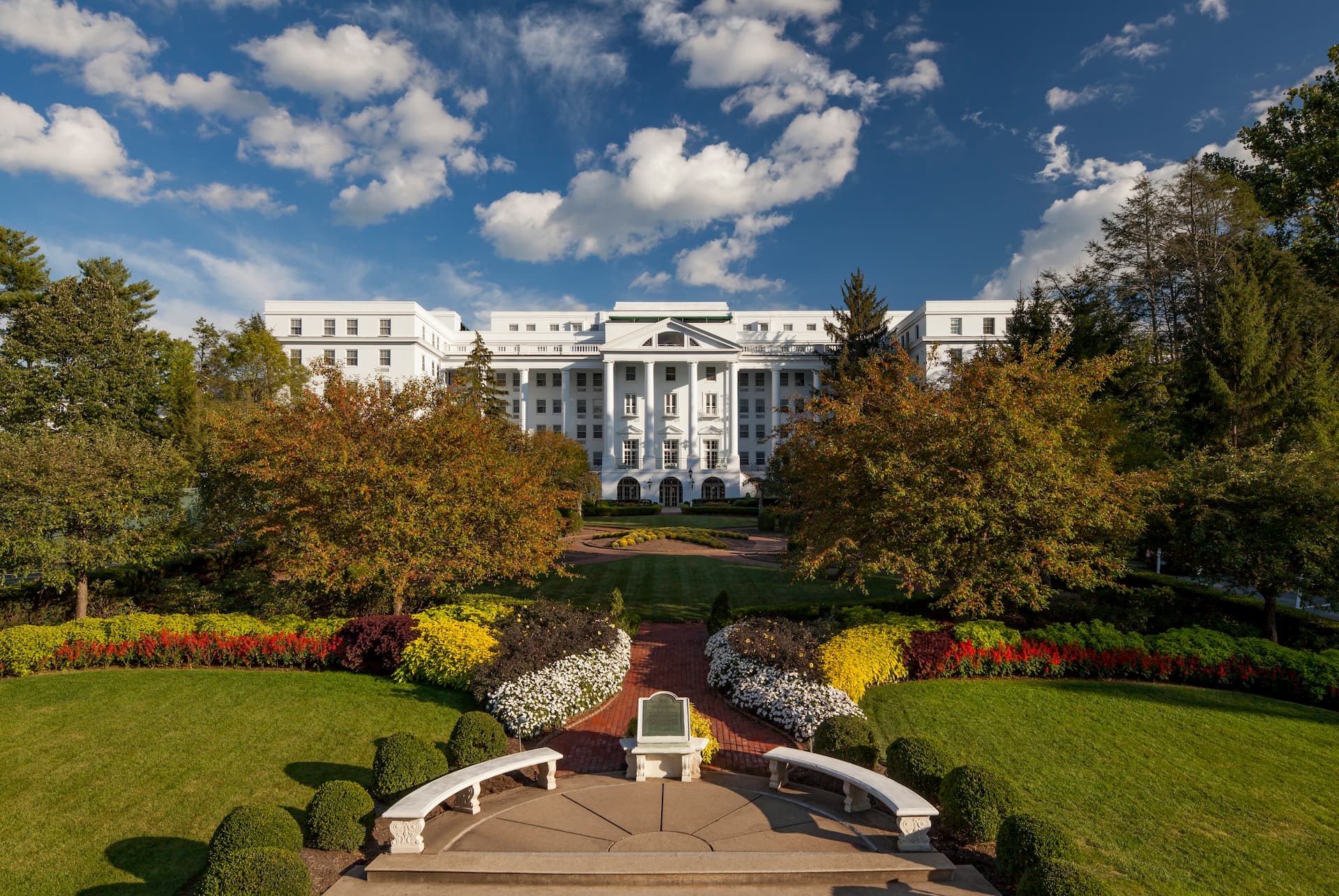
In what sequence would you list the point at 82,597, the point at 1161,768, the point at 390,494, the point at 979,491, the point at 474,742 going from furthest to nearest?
the point at 82,597
the point at 390,494
the point at 979,491
the point at 1161,768
the point at 474,742

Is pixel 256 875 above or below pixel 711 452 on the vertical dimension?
below

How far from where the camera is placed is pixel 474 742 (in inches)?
328

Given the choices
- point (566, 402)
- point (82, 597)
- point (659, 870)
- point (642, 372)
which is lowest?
point (659, 870)

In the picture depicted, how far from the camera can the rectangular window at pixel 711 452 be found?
5838cm

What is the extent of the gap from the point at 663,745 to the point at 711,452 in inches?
1997

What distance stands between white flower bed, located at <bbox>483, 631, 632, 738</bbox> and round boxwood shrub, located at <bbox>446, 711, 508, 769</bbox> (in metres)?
1.15

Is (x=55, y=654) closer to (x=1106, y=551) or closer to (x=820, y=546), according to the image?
(x=820, y=546)

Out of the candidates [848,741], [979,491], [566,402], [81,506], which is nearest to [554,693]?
[848,741]

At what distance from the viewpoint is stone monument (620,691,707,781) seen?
8203mm

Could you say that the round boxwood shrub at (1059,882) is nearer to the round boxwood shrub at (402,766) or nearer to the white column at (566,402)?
the round boxwood shrub at (402,766)

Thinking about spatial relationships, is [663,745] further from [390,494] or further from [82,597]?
[82,597]

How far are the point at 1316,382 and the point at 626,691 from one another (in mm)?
26176

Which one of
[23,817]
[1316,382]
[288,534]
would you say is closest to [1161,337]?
[1316,382]

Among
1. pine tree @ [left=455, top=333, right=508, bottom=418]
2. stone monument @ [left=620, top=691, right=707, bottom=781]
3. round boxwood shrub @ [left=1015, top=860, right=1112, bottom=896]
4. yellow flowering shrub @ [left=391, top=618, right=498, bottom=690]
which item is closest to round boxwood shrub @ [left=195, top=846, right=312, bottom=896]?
stone monument @ [left=620, top=691, right=707, bottom=781]
